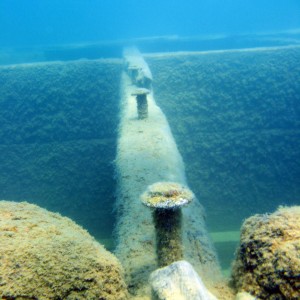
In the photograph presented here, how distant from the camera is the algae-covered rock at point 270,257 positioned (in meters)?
1.29

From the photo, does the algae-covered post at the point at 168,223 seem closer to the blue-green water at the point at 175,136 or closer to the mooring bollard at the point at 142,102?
the mooring bollard at the point at 142,102

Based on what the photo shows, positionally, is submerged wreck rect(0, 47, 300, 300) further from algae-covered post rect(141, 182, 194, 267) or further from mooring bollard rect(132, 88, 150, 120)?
mooring bollard rect(132, 88, 150, 120)

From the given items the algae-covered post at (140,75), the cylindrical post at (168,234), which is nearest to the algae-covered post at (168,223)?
the cylindrical post at (168,234)

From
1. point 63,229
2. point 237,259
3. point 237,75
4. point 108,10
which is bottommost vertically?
point 237,259

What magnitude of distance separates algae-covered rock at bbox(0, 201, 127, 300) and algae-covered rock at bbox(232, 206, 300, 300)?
1.97 ft

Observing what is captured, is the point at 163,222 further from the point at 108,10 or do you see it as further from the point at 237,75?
the point at 108,10

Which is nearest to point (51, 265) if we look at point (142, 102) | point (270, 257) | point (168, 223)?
point (168, 223)

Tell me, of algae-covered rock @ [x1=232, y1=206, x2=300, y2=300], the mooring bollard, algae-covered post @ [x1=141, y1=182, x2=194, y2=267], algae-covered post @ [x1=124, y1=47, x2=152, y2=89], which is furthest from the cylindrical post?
algae-covered post @ [x1=124, y1=47, x2=152, y2=89]

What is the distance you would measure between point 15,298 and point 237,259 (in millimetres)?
1051

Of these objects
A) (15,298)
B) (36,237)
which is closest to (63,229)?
(36,237)

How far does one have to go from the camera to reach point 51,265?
4.35 feet

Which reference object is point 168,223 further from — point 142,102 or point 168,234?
point 142,102

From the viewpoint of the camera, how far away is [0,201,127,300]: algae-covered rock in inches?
49.5

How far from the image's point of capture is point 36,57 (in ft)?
52.2
